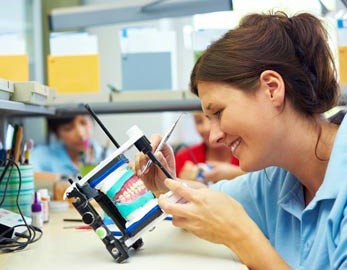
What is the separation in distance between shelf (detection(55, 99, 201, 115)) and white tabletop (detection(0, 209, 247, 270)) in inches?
26.8

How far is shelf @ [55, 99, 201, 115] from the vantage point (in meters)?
1.67

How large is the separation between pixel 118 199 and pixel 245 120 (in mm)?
294

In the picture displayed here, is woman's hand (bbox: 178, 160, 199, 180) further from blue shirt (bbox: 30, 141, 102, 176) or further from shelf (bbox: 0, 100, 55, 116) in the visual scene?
blue shirt (bbox: 30, 141, 102, 176)

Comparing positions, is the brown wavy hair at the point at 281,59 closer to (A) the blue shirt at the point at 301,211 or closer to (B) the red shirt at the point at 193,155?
(A) the blue shirt at the point at 301,211

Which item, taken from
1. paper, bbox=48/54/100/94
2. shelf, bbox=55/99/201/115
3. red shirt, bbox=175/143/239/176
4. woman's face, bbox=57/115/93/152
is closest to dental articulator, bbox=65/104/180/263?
→ shelf, bbox=55/99/201/115

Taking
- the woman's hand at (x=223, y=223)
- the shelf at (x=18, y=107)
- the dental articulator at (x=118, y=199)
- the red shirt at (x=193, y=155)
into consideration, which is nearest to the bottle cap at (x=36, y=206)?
the shelf at (x=18, y=107)

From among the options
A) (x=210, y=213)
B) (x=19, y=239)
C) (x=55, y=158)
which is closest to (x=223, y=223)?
(x=210, y=213)

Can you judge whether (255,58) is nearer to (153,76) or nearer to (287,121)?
(287,121)

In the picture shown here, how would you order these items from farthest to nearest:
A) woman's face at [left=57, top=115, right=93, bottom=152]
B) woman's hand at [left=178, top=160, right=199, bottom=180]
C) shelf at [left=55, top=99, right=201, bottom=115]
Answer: woman's face at [left=57, top=115, right=93, bottom=152] < woman's hand at [left=178, top=160, right=199, bottom=180] < shelf at [left=55, top=99, right=201, bottom=115]

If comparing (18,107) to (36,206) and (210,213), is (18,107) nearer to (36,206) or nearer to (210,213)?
(36,206)

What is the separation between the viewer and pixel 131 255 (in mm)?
867

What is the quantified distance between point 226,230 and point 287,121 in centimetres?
28

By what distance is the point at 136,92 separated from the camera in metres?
1.67

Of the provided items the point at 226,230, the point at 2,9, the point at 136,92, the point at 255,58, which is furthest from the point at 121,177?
the point at 2,9
